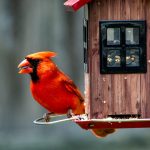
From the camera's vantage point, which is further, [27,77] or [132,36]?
[27,77]

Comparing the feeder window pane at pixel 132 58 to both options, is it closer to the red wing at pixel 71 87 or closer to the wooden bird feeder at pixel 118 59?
the wooden bird feeder at pixel 118 59

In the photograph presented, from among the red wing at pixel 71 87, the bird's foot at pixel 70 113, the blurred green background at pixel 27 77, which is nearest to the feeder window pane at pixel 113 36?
the red wing at pixel 71 87

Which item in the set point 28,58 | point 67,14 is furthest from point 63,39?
point 28,58

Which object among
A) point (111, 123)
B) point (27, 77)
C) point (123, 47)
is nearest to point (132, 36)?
point (123, 47)

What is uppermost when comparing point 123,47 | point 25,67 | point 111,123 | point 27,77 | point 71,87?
point 123,47

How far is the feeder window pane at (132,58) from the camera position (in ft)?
32.0

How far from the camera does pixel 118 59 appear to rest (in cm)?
975

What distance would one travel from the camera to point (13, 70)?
52.5 ft

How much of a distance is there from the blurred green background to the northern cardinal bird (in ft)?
16.6

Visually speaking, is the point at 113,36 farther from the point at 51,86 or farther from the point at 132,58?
the point at 51,86

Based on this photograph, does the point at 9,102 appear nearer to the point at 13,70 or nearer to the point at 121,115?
the point at 13,70

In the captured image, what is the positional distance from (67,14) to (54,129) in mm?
1506

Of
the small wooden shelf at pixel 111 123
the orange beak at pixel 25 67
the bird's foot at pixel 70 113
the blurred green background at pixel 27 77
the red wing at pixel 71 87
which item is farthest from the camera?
the blurred green background at pixel 27 77

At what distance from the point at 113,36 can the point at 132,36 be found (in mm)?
137
